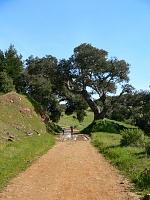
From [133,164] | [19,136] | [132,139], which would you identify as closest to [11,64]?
[19,136]

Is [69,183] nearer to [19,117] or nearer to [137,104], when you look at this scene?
Result: [19,117]

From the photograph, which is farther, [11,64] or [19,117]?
[11,64]

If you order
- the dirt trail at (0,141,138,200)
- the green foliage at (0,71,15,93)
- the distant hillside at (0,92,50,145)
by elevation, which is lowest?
the dirt trail at (0,141,138,200)

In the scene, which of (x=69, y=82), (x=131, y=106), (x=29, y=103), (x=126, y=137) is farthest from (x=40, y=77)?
(x=126, y=137)

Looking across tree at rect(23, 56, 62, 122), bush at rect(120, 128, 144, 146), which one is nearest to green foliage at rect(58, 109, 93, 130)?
tree at rect(23, 56, 62, 122)

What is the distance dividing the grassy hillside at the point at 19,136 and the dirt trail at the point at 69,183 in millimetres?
832

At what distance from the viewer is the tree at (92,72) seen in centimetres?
4406

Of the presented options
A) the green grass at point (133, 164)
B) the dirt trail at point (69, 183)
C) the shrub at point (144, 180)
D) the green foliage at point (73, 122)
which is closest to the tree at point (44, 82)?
the green foliage at point (73, 122)

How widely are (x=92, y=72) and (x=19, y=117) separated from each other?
15832 millimetres

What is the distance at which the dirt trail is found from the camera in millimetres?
9500

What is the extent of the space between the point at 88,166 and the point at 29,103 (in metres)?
26.6

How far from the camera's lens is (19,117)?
33938mm

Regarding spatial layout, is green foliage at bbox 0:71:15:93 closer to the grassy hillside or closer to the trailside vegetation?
the trailside vegetation

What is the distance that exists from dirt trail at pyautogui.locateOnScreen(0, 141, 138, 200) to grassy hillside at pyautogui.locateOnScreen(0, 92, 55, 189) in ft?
2.73
